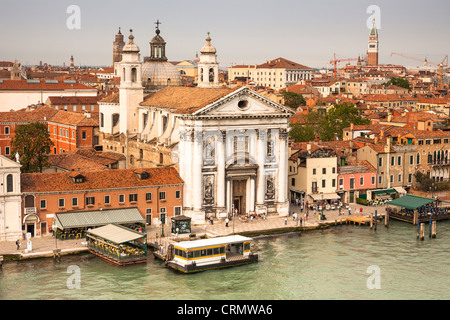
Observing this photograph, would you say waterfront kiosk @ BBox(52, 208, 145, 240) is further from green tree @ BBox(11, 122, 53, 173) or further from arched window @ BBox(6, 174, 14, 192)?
green tree @ BBox(11, 122, 53, 173)

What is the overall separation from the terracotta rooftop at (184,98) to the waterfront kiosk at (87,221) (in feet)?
18.0

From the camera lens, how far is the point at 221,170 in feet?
114

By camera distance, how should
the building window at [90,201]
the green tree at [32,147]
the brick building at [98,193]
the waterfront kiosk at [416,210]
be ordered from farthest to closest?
the green tree at [32,147], the waterfront kiosk at [416,210], the building window at [90,201], the brick building at [98,193]

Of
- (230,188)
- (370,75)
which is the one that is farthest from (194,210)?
(370,75)

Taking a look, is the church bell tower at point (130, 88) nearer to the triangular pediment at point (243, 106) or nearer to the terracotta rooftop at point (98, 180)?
the terracotta rooftop at point (98, 180)

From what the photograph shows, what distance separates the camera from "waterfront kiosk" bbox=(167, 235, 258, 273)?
27.8 meters

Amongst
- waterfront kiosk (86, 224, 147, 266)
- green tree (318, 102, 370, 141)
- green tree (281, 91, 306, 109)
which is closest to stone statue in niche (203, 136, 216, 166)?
waterfront kiosk (86, 224, 147, 266)

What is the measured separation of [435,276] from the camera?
1077 inches

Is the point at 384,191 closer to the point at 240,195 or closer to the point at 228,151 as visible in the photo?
the point at 240,195

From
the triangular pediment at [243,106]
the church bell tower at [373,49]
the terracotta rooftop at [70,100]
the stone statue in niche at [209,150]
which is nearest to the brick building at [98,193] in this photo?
the stone statue in niche at [209,150]

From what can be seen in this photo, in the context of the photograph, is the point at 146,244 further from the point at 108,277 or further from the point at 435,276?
the point at 435,276

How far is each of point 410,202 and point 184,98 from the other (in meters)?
12.2

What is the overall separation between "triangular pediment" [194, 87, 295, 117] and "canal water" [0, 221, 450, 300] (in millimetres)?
6203

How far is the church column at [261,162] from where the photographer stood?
116 feet
